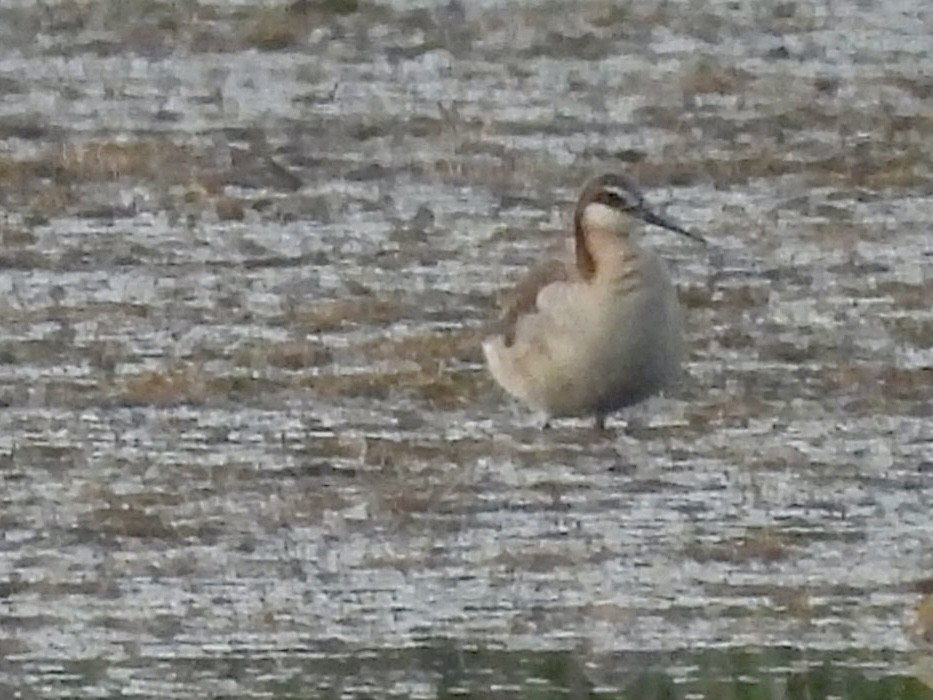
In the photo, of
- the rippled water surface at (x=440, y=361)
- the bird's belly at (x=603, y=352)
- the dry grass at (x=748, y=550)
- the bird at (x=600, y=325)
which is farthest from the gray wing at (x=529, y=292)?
the dry grass at (x=748, y=550)

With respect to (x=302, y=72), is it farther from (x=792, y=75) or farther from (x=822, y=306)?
(x=822, y=306)

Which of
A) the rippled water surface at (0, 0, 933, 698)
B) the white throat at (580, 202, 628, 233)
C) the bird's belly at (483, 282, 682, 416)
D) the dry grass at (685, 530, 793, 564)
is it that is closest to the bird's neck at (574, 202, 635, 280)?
the white throat at (580, 202, 628, 233)

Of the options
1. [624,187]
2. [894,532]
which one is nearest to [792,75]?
[624,187]

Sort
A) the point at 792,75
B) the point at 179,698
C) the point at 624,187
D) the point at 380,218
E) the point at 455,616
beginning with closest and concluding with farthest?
the point at 179,698 < the point at 455,616 < the point at 624,187 < the point at 380,218 < the point at 792,75

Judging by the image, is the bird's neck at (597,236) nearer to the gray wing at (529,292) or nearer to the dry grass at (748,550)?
the gray wing at (529,292)

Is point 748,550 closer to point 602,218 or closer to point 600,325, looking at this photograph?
point 600,325

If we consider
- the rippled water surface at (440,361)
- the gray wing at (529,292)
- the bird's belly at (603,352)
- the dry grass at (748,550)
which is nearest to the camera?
the rippled water surface at (440,361)

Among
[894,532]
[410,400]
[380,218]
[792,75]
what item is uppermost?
[792,75]
